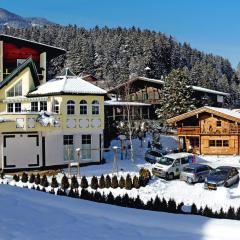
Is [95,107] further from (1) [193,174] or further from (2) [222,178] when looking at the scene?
(2) [222,178]

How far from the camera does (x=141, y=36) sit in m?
A: 142

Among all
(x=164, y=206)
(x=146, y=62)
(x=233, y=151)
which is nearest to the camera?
(x=164, y=206)

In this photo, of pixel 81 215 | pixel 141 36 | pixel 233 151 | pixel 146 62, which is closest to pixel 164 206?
pixel 81 215

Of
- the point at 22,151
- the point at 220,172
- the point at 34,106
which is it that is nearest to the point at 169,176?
the point at 220,172

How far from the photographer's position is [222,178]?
29.3m

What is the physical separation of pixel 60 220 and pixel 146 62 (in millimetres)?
101553

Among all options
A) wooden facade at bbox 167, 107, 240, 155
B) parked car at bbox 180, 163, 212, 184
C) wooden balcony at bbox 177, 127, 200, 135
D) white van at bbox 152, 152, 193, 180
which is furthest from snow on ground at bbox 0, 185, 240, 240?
wooden balcony at bbox 177, 127, 200, 135

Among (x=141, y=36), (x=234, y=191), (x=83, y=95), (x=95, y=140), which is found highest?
(x=141, y=36)

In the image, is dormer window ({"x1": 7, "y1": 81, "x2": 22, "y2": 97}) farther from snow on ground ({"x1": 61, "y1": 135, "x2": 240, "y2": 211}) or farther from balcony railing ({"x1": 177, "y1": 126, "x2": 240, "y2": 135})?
balcony railing ({"x1": 177, "y1": 126, "x2": 240, "y2": 135})

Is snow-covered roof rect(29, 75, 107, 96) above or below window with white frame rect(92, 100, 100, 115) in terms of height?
above

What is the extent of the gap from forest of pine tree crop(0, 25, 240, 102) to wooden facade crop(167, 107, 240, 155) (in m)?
51.3

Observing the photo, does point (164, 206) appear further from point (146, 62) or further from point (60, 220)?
point (146, 62)

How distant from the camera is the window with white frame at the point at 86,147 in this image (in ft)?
115

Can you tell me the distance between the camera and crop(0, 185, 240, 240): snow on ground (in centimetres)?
1063
